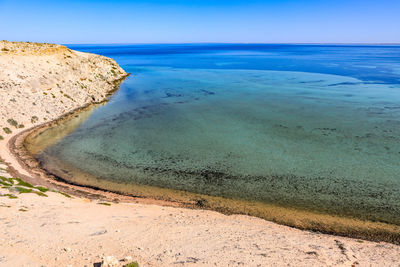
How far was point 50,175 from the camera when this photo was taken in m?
27.4

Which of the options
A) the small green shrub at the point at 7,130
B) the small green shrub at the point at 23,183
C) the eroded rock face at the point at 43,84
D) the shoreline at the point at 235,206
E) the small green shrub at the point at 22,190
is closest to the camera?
the shoreline at the point at 235,206

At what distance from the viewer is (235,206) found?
22453 millimetres

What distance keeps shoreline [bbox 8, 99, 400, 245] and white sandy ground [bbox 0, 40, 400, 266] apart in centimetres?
118

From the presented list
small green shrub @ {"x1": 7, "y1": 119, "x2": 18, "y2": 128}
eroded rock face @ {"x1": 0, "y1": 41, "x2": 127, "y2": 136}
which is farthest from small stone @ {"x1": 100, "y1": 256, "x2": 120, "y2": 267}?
small green shrub @ {"x1": 7, "y1": 119, "x2": 18, "y2": 128}

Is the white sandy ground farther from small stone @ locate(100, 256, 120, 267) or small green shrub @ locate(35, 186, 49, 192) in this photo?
small green shrub @ locate(35, 186, 49, 192)

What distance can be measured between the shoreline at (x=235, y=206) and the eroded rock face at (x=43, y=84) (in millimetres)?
17117

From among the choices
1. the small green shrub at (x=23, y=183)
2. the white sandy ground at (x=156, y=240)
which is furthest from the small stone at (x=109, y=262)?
the small green shrub at (x=23, y=183)

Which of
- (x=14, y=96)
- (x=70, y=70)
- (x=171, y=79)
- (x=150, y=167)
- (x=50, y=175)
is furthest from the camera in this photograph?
(x=171, y=79)

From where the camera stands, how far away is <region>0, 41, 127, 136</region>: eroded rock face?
43.0 m

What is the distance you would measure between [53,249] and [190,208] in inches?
420

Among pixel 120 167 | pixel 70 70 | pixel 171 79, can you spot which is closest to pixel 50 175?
pixel 120 167

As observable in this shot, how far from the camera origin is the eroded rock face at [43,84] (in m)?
43.0

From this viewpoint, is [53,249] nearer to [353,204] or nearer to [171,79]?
[353,204]

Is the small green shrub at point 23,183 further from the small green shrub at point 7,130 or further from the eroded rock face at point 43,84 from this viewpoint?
the small green shrub at point 7,130
